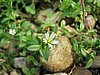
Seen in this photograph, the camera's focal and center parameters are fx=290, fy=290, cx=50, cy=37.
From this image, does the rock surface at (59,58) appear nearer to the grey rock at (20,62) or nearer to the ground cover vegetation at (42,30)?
the ground cover vegetation at (42,30)

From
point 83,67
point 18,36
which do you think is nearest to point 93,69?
point 83,67

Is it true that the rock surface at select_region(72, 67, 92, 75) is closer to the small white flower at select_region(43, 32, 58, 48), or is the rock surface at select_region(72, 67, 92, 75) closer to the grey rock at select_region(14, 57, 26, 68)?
the small white flower at select_region(43, 32, 58, 48)

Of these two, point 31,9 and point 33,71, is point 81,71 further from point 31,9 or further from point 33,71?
point 31,9

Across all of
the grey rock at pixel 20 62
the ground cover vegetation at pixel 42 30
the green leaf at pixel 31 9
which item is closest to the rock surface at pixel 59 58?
the ground cover vegetation at pixel 42 30

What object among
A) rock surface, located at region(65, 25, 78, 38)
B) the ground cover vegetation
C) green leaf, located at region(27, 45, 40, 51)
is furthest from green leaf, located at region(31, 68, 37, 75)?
rock surface, located at region(65, 25, 78, 38)

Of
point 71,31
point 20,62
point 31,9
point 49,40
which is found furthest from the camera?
point 31,9

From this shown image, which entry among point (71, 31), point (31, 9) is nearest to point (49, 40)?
point (71, 31)
